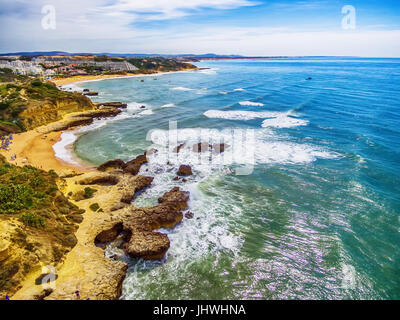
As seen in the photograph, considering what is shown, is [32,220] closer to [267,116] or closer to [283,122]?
[283,122]

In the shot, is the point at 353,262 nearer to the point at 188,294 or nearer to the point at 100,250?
the point at 188,294

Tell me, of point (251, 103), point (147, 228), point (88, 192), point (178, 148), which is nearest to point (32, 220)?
point (88, 192)

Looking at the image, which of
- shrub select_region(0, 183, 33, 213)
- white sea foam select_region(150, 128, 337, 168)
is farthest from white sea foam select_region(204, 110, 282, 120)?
shrub select_region(0, 183, 33, 213)

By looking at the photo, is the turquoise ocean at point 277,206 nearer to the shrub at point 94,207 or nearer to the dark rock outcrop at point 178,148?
the dark rock outcrop at point 178,148

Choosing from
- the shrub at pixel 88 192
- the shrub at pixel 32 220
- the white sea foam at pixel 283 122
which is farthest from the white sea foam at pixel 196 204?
the white sea foam at pixel 283 122

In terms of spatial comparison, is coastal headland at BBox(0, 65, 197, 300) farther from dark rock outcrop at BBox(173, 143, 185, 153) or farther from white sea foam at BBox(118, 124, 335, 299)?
dark rock outcrop at BBox(173, 143, 185, 153)

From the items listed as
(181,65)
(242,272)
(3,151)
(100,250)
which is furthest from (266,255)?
(181,65)

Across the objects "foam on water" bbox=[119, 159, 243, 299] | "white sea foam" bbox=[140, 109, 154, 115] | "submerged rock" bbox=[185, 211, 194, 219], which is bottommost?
"foam on water" bbox=[119, 159, 243, 299]
